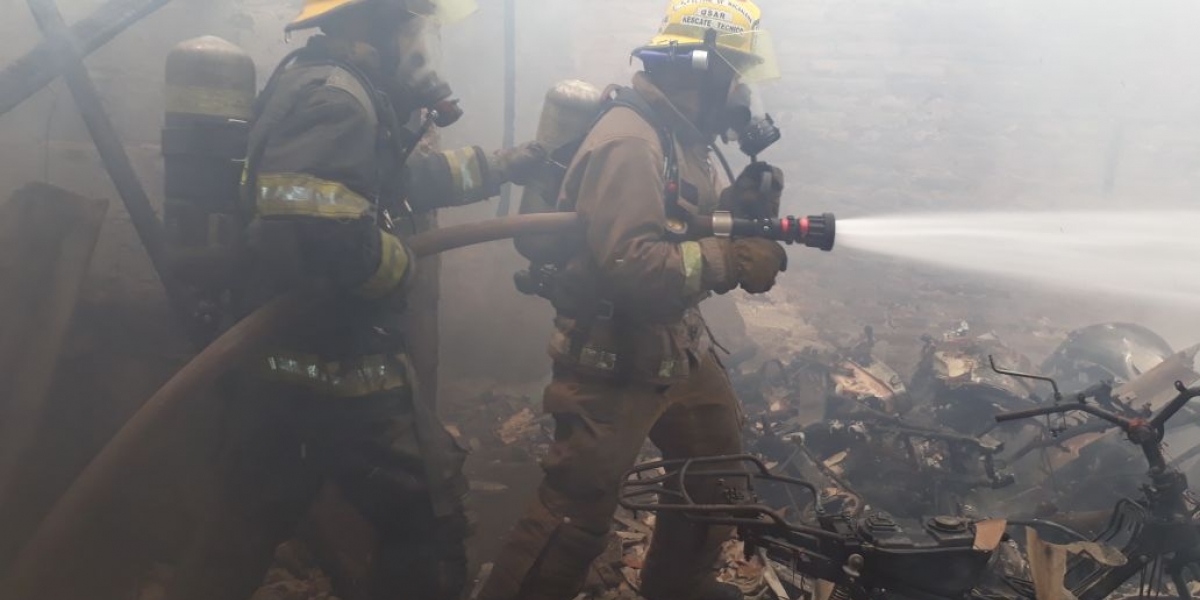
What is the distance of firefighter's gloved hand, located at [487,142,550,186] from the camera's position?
374cm

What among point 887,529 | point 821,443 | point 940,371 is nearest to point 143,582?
point 887,529

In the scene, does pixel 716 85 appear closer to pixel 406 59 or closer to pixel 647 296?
pixel 647 296

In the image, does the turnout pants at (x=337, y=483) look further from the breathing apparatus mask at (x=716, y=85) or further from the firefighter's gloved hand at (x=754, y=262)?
the breathing apparatus mask at (x=716, y=85)

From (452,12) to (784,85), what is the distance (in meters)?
11.2

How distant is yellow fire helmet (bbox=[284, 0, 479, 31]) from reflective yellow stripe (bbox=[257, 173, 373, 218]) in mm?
732

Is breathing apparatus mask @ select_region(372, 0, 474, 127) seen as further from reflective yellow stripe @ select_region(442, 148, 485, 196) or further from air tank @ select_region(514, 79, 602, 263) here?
air tank @ select_region(514, 79, 602, 263)

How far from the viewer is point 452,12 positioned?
361 centimetres

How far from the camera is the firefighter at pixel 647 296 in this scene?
9.46 ft

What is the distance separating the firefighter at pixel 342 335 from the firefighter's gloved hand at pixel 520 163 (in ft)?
1.53

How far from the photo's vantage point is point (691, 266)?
2881 mm

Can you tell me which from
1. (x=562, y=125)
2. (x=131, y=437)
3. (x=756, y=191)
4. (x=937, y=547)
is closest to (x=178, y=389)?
(x=131, y=437)

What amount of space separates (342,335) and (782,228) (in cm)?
184

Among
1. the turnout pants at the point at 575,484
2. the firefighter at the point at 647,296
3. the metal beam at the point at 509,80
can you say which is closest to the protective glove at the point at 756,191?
the firefighter at the point at 647,296

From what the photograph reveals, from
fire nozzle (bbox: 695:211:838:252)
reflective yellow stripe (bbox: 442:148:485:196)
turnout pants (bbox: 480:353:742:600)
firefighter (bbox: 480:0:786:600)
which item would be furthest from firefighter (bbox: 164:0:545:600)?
fire nozzle (bbox: 695:211:838:252)
